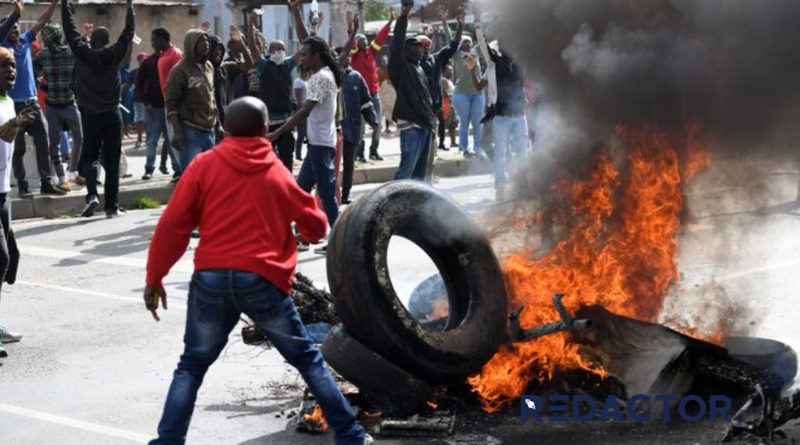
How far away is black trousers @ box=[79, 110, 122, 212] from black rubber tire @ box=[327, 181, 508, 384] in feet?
25.7

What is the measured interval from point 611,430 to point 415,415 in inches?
37.5

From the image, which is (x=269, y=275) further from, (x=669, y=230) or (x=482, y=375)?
(x=669, y=230)

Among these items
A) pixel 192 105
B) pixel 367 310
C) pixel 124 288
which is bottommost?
pixel 124 288

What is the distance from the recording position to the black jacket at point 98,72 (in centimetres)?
1355

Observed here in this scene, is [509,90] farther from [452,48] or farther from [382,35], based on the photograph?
[382,35]

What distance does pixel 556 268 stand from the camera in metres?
6.86

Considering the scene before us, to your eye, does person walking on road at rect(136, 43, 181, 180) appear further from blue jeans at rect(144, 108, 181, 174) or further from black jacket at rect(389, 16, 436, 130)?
black jacket at rect(389, 16, 436, 130)

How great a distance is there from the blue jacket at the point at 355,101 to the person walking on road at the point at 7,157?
566 cm

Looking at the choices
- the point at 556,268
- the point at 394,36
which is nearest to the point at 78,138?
the point at 394,36

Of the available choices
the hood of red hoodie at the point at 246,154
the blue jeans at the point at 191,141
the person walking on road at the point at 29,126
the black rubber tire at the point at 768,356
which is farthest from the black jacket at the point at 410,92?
the hood of red hoodie at the point at 246,154

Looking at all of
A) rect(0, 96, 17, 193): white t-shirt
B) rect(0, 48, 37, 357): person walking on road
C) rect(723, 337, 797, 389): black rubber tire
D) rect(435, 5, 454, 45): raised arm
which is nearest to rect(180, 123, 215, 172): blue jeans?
rect(0, 48, 37, 357): person walking on road

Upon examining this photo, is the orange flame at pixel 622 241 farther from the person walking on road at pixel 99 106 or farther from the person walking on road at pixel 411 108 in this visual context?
the person walking on road at pixel 99 106

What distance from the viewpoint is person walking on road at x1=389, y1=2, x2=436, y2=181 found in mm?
12680

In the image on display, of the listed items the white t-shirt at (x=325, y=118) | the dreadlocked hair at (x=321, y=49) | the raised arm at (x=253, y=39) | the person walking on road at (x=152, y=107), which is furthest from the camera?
the person walking on road at (x=152, y=107)
